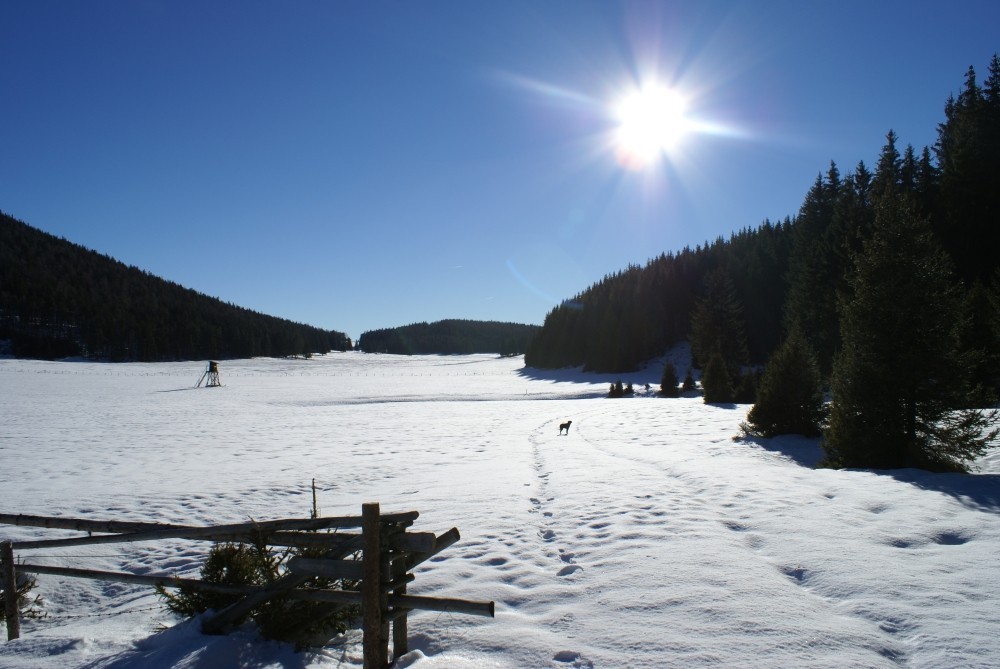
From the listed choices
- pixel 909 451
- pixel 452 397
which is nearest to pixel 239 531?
pixel 909 451

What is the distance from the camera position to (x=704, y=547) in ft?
21.8

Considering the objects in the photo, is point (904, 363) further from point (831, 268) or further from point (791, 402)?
point (831, 268)

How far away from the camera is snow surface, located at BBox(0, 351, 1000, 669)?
4418 mm

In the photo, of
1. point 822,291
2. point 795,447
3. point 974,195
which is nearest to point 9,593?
point 795,447

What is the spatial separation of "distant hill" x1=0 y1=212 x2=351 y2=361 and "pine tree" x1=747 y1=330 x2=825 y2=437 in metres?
96.9

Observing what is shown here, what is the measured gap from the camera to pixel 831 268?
40188 mm

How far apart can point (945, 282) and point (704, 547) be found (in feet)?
29.4

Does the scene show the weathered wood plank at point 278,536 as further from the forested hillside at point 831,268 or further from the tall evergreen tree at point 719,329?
the tall evergreen tree at point 719,329

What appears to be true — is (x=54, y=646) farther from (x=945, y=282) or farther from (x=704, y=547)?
(x=945, y=282)

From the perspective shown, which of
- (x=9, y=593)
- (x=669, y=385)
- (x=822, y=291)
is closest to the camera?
(x=9, y=593)

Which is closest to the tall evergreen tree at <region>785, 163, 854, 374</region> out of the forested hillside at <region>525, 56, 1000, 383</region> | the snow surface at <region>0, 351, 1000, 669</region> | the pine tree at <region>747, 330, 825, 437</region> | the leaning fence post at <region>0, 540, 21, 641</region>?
the forested hillside at <region>525, 56, 1000, 383</region>

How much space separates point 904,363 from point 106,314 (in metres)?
111

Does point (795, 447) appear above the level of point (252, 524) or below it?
below

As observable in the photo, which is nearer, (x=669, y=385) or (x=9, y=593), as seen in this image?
(x=9, y=593)
